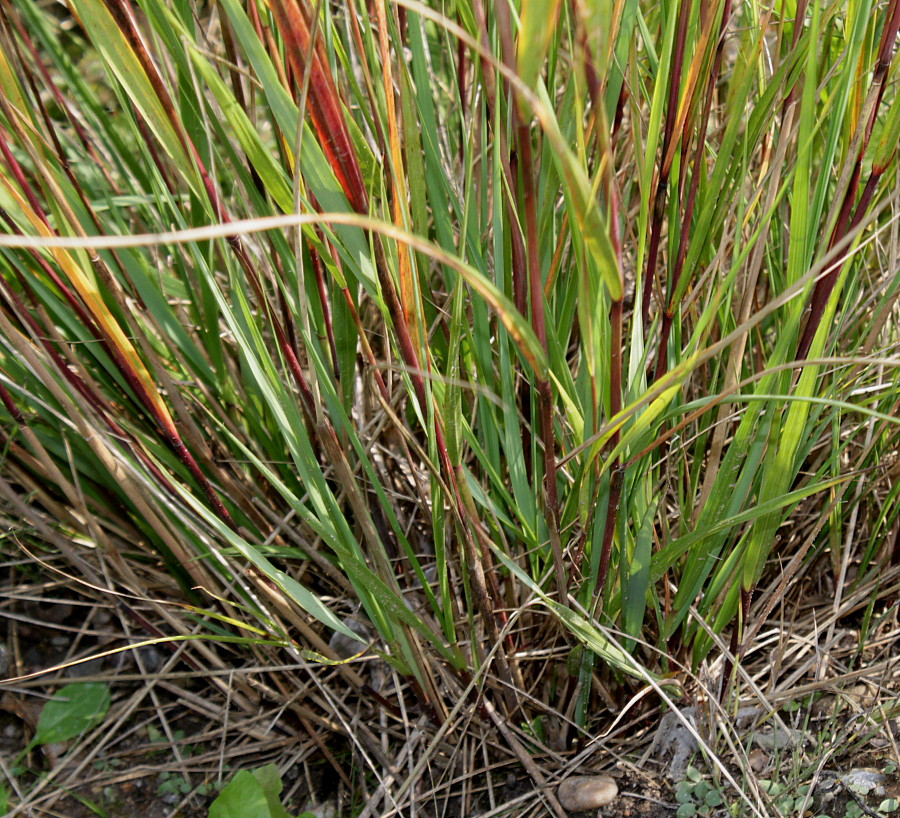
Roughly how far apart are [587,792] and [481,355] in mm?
463

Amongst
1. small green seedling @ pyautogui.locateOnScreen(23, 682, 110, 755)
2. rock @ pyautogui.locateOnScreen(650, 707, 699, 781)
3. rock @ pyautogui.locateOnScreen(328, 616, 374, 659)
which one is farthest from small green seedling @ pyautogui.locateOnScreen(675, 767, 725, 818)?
small green seedling @ pyautogui.locateOnScreen(23, 682, 110, 755)

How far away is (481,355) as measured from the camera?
0.79m

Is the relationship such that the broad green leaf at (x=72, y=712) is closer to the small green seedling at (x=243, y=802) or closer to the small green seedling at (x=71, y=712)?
the small green seedling at (x=71, y=712)

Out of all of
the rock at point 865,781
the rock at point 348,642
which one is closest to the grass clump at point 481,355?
the rock at point 348,642

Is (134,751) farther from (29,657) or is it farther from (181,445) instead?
(181,445)

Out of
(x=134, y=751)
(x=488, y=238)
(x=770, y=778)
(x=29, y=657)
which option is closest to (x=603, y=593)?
(x=770, y=778)

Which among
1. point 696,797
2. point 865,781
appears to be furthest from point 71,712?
point 865,781

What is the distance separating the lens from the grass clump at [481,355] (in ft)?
1.94

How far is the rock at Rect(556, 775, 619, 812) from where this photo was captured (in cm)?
82

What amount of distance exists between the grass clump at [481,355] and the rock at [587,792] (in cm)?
4

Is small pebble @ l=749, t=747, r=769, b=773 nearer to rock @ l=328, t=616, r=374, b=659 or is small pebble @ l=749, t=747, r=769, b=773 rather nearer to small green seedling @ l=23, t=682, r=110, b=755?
rock @ l=328, t=616, r=374, b=659

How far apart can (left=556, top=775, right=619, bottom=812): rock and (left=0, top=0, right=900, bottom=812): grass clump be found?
0.13 ft

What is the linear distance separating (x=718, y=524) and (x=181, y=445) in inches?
20.0

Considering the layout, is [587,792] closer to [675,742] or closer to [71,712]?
[675,742]
